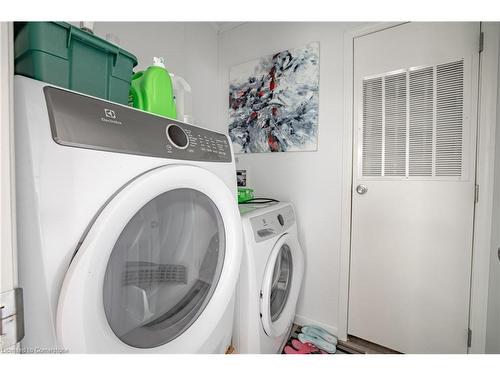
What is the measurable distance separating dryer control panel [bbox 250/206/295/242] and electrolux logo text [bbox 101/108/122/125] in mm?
589

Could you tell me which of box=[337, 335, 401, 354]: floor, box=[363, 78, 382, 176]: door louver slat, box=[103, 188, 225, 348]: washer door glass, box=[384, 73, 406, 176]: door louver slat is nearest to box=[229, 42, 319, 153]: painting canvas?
box=[363, 78, 382, 176]: door louver slat

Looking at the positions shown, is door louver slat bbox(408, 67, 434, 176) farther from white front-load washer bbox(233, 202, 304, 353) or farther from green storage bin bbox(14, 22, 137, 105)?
green storage bin bbox(14, 22, 137, 105)

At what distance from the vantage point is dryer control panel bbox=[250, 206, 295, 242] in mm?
886

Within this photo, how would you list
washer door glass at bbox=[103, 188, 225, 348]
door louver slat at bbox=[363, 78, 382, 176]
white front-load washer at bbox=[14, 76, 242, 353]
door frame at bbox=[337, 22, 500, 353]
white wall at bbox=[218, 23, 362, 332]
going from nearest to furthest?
1. white front-load washer at bbox=[14, 76, 242, 353]
2. washer door glass at bbox=[103, 188, 225, 348]
3. door frame at bbox=[337, 22, 500, 353]
4. door louver slat at bbox=[363, 78, 382, 176]
5. white wall at bbox=[218, 23, 362, 332]

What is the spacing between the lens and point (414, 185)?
1173 millimetres

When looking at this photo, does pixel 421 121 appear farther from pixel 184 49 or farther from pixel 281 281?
pixel 184 49

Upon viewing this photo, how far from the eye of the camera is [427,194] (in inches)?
45.0

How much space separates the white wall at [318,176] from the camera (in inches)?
54.2

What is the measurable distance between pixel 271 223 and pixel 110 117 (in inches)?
30.9

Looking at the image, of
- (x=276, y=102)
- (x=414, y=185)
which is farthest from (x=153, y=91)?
(x=414, y=185)
